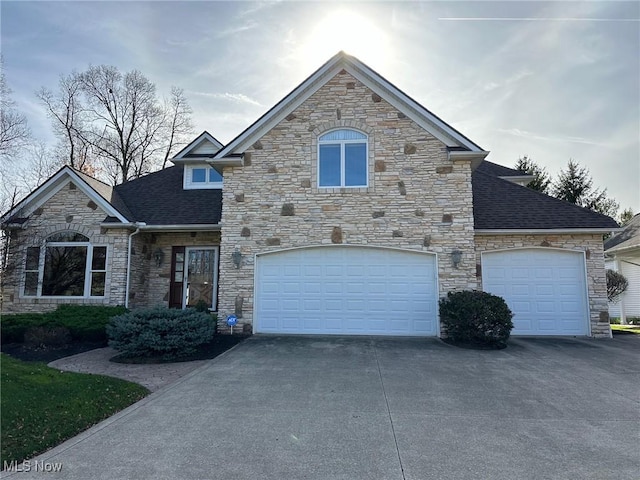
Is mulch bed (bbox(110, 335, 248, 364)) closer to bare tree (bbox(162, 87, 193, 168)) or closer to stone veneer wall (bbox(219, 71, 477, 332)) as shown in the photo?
stone veneer wall (bbox(219, 71, 477, 332))

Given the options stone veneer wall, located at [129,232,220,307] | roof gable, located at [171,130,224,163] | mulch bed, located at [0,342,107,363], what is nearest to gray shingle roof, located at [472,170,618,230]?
stone veneer wall, located at [129,232,220,307]

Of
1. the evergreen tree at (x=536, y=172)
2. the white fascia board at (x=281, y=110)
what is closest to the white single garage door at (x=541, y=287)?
the white fascia board at (x=281, y=110)

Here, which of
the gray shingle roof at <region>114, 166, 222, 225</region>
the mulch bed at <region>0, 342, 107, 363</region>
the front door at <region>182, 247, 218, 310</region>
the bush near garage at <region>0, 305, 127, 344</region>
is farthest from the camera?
the front door at <region>182, 247, 218, 310</region>

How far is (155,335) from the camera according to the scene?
28.4 ft

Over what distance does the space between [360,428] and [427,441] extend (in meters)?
0.81

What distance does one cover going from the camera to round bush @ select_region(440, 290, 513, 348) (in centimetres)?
955

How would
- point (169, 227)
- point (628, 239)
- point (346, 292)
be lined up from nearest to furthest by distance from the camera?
point (346, 292), point (169, 227), point (628, 239)

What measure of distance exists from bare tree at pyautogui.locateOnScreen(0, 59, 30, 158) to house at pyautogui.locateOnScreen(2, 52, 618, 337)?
5179mm

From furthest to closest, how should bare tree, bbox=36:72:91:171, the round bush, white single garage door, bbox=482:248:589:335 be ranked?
bare tree, bbox=36:72:91:171 < white single garage door, bbox=482:248:589:335 < the round bush

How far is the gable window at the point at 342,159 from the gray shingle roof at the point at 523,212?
13.0 feet

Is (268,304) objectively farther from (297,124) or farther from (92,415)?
(92,415)

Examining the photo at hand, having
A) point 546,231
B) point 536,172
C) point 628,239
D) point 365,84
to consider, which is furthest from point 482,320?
point 536,172

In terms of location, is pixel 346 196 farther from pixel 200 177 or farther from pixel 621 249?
pixel 621 249

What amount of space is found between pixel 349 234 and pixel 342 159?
2.29 meters
